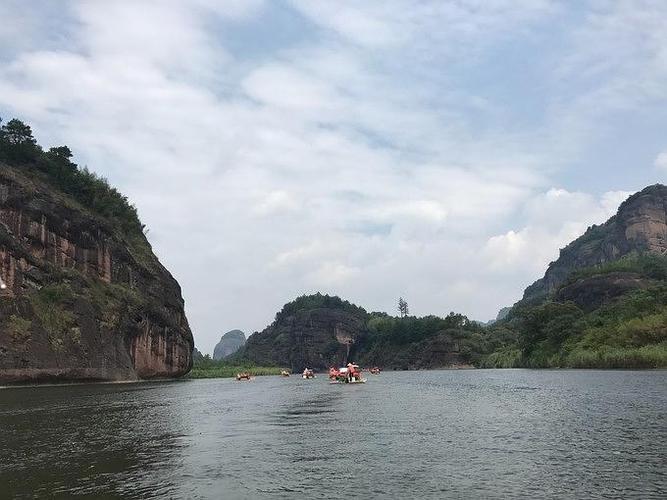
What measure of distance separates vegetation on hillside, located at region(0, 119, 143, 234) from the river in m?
75.0

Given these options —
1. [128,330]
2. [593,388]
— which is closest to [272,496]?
[593,388]

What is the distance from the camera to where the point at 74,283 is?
8994 cm

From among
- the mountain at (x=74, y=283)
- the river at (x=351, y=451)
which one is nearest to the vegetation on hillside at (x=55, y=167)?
the mountain at (x=74, y=283)

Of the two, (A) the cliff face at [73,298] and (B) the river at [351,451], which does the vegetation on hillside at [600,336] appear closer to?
(B) the river at [351,451]

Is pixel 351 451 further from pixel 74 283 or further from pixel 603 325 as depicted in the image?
pixel 603 325

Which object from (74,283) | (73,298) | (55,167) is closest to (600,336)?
(73,298)

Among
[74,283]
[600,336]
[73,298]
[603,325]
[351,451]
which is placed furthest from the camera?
[603,325]

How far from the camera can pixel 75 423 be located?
34.1 metres

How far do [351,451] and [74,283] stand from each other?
79.1 metres

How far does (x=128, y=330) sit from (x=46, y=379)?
22097 millimetres

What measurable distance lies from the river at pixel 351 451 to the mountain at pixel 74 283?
1552 inches

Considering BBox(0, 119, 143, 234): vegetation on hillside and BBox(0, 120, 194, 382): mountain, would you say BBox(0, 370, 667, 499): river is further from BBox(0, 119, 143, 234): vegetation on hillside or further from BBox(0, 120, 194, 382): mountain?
BBox(0, 119, 143, 234): vegetation on hillside

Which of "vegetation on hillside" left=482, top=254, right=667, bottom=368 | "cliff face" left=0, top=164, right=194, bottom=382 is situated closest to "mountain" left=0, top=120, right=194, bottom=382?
"cliff face" left=0, top=164, right=194, bottom=382

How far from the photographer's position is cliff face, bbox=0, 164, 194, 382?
75562 mm
